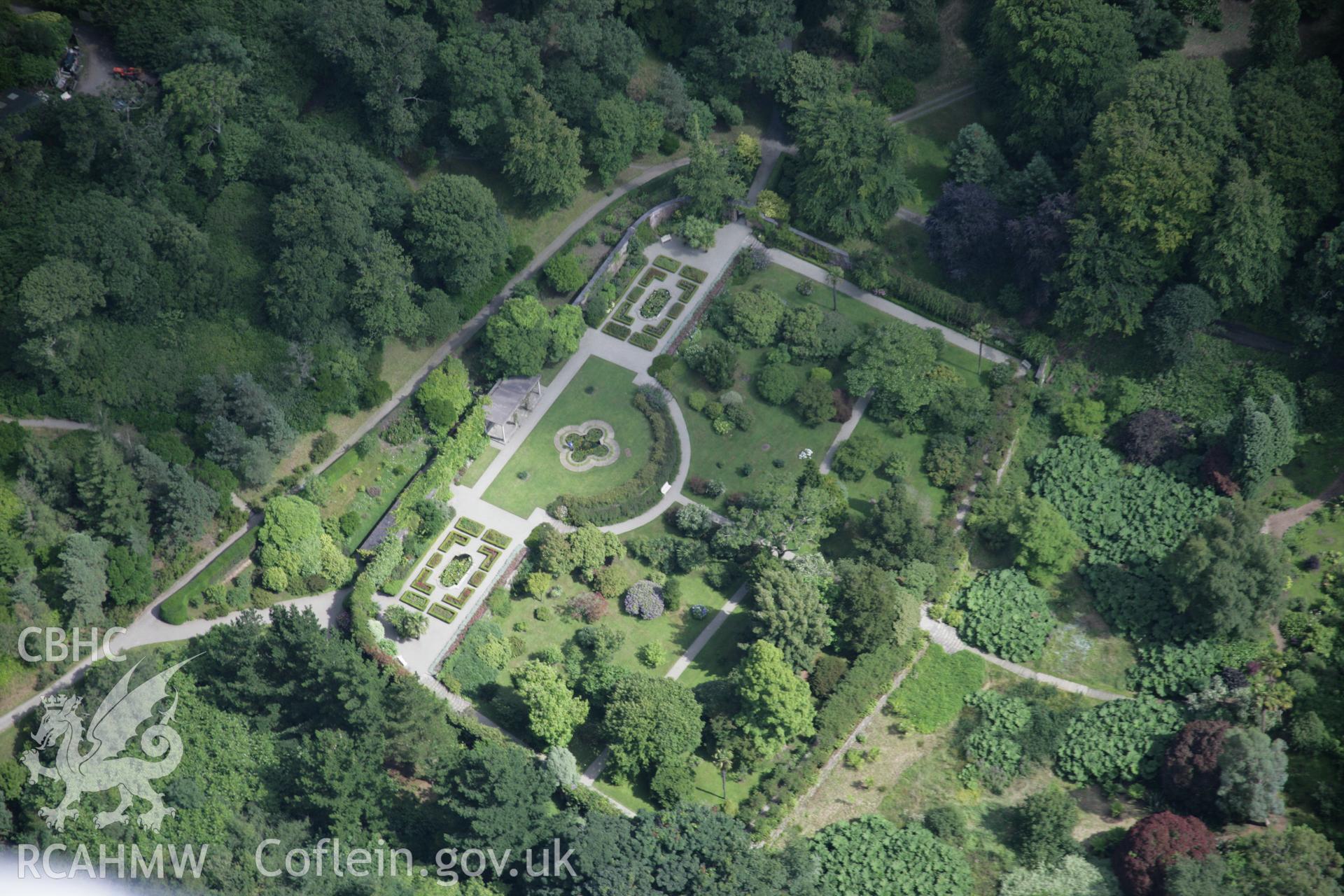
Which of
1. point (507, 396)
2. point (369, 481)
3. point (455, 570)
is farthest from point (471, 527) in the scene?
point (507, 396)

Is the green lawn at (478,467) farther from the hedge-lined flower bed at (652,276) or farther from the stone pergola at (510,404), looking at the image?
the hedge-lined flower bed at (652,276)

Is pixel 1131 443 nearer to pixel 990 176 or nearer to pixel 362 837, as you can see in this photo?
pixel 990 176

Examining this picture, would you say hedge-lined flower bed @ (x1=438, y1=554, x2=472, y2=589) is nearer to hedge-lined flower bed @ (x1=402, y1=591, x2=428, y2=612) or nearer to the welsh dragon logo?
hedge-lined flower bed @ (x1=402, y1=591, x2=428, y2=612)

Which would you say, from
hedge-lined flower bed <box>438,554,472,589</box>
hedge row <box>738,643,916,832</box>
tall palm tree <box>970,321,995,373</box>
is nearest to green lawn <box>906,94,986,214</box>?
tall palm tree <box>970,321,995,373</box>

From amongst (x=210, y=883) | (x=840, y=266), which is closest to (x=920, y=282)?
(x=840, y=266)

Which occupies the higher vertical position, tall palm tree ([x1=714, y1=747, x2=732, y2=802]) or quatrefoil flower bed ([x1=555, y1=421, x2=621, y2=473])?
quatrefoil flower bed ([x1=555, y1=421, x2=621, y2=473])

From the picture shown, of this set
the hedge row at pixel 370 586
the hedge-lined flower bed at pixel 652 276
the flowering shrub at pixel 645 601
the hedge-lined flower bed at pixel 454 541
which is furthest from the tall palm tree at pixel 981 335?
the hedge row at pixel 370 586

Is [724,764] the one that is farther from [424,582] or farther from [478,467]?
[478,467]
